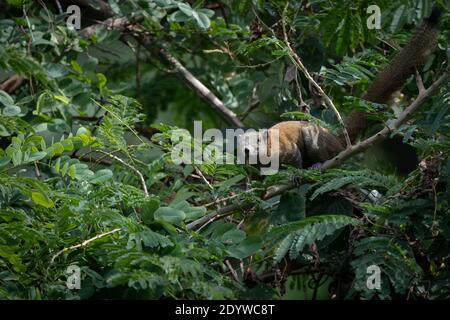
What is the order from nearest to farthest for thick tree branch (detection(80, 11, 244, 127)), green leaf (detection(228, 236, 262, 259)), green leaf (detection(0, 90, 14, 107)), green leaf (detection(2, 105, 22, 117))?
green leaf (detection(228, 236, 262, 259)), green leaf (detection(2, 105, 22, 117)), green leaf (detection(0, 90, 14, 107)), thick tree branch (detection(80, 11, 244, 127))

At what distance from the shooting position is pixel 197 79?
25.1 ft

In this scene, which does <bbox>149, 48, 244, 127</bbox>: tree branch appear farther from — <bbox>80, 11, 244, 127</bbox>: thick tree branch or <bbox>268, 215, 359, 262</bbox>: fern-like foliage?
<bbox>268, 215, 359, 262</bbox>: fern-like foliage

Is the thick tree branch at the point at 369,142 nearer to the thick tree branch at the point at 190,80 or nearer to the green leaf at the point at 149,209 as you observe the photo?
the green leaf at the point at 149,209

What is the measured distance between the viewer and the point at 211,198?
5.18 m

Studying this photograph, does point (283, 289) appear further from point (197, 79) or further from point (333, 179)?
point (197, 79)

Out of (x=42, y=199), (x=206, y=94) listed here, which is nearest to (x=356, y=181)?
(x=42, y=199)

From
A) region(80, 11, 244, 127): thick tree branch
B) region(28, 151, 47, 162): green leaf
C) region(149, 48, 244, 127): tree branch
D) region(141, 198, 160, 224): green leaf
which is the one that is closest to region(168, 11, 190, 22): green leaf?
region(80, 11, 244, 127): thick tree branch

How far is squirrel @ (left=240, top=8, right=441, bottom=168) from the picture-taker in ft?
17.5

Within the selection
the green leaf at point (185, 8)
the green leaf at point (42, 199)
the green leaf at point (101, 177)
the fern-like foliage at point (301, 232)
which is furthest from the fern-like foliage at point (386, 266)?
the green leaf at point (185, 8)

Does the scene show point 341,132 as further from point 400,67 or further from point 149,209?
point 149,209

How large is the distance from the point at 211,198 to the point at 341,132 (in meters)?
1.73

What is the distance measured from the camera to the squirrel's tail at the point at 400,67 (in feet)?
17.3
